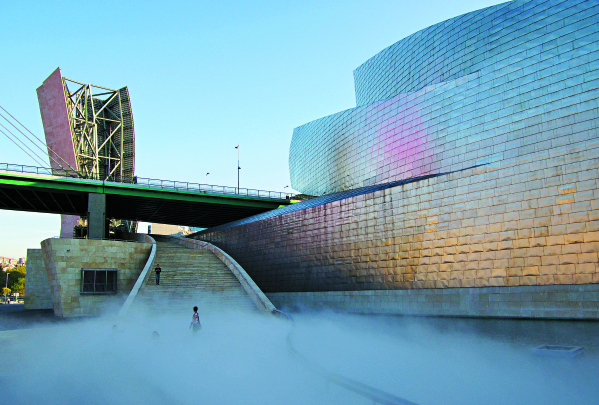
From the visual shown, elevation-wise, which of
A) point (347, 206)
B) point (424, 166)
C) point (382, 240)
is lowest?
point (382, 240)

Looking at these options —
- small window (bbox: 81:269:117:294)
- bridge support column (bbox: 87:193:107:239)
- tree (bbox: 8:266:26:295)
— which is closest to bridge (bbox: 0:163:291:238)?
bridge support column (bbox: 87:193:107:239)

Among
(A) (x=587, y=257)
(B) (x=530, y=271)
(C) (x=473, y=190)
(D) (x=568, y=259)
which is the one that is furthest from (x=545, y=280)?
(C) (x=473, y=190)

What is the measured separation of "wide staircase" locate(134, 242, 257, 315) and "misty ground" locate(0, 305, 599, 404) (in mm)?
3383

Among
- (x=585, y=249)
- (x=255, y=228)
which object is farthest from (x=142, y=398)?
(x=255, y=228)

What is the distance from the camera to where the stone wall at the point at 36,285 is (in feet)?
107

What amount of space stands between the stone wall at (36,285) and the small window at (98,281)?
1250 centimetres

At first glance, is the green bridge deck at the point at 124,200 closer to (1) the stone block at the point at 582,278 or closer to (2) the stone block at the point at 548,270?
(2) the stone block at the point at 548,270

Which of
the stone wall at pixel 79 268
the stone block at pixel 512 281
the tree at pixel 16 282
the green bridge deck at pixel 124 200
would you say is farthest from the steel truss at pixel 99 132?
the tree at pixel 16 282

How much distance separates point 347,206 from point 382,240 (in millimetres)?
2982

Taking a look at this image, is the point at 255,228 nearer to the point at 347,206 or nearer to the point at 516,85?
the point at 347,206

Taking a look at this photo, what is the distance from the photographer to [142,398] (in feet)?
24.0

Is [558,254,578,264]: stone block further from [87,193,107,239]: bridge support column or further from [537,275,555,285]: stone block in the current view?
[87,193,107,239]: bridge support column

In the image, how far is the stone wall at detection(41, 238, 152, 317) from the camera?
22188mm

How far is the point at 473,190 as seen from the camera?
17016mm
